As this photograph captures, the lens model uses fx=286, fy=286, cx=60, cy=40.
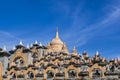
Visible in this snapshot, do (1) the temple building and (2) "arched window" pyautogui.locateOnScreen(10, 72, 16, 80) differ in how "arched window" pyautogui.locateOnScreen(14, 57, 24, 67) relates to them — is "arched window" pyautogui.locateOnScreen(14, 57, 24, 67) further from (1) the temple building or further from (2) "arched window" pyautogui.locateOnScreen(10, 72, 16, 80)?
(2) "arched window" pyautogui.locateOnScreen(10, 72, 16, 80)

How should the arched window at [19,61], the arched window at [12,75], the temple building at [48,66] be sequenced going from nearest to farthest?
the temple building at [48,66], the arched window at [12,75], the arched window at [19,61]

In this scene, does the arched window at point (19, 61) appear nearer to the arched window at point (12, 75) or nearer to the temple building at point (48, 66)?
the temple building at point (48, 66)

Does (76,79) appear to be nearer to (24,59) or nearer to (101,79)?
(101,79)

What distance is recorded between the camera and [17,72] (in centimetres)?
5203

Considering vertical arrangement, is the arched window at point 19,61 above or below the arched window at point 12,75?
above

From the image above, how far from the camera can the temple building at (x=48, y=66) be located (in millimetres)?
44938

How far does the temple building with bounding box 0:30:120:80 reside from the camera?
147 feet

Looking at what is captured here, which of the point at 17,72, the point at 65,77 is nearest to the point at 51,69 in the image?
the point at 65,77

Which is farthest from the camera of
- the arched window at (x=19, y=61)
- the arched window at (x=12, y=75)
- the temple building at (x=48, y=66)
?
the arched window at (x=19, y=61)

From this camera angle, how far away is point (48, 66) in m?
49.1

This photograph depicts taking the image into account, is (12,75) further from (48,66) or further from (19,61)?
(48,66)

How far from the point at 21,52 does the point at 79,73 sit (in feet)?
55.7

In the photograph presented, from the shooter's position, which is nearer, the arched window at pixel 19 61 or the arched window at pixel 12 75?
the arched window at pixel 12 75

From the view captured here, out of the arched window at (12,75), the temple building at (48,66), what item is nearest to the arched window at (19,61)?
the temple building at (48,66)
